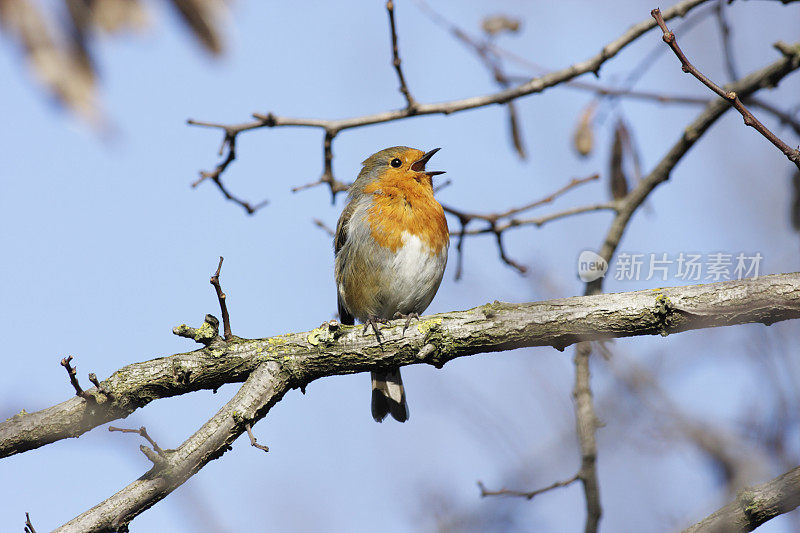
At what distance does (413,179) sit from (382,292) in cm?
89

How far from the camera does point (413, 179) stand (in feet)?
17.5

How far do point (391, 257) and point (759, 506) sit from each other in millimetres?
2660

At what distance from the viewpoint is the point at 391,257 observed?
486 cm

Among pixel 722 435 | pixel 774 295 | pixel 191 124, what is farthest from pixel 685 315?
pixel 191 124

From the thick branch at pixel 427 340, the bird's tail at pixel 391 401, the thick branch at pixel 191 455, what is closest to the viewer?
the thick branch at pixel 191 455

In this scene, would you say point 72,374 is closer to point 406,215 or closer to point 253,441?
point 253,441

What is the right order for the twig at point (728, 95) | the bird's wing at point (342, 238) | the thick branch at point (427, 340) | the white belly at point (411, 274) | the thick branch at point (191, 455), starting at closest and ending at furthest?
the twig at point (728, 95) < the thick branch at point (191, 455) < the thick branch at point (427, 340) < the white belly at point (411, 274) < the bird's wing at point (342, 238)

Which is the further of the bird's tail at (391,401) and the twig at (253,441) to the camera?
the bird's tail at (391,401)

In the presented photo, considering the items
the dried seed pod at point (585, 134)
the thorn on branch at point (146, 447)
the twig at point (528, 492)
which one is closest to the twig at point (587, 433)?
the twig at point (528, 492)

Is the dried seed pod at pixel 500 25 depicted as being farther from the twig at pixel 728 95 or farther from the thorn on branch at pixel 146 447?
the thorn on branch at pixel 146 447

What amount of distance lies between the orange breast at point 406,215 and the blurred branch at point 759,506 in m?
2.56

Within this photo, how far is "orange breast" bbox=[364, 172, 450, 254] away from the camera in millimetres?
4895

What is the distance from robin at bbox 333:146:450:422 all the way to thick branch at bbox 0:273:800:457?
1.21 meters

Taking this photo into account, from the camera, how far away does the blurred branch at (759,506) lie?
2779mm
